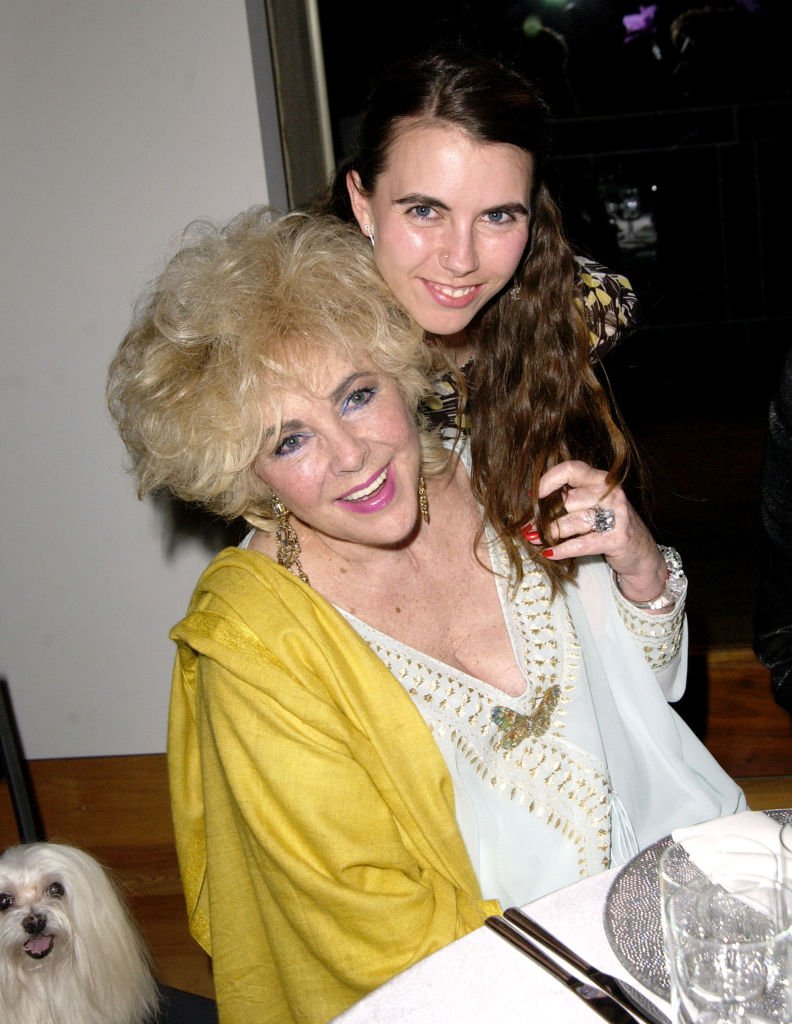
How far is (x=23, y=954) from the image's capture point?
1.67 metres

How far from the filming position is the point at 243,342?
4.55 feet

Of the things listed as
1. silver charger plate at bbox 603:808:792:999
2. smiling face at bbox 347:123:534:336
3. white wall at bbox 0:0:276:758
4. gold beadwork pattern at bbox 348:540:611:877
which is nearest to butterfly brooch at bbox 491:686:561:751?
gold beadwork pattern at bbox 348:540:611:877

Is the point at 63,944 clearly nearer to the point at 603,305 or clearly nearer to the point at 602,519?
the point at 602,519

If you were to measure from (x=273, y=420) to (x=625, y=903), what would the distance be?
738 mm

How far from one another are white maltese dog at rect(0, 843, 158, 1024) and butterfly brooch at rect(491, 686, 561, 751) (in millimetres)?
722

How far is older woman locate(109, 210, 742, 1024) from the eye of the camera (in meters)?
1.38

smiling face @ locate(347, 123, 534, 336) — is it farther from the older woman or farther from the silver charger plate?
the silver charger plate

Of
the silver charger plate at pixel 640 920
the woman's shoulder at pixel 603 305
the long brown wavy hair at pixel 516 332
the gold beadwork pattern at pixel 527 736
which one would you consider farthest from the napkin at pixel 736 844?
the woman's shoulder at pixel 603 305

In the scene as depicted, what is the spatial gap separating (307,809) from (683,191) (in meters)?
3.20

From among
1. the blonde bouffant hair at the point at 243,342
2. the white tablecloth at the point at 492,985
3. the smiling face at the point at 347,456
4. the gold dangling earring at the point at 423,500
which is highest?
the blonde bouffant hair at the point at 243,342

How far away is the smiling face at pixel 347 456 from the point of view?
1.41 meters

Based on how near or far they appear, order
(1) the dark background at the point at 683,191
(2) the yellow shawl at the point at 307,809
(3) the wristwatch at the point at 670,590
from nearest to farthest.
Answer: (2) the yellow shawl at the point at 307,809 < (3) the wristwatch at the point at 670,590 < (1) the dark background at the point at 683,191

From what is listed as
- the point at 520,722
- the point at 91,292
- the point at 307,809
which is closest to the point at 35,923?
the point at 307,809

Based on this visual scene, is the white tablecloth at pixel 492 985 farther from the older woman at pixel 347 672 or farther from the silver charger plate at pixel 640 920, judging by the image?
the older woman at pixel 347 672
